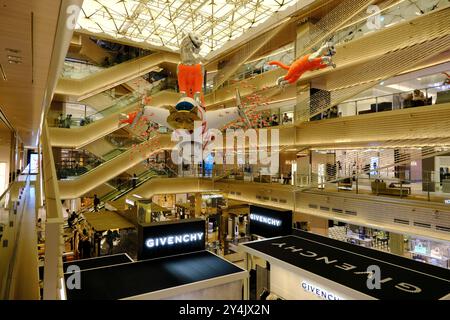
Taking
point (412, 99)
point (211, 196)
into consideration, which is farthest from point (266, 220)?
point (412, 99)

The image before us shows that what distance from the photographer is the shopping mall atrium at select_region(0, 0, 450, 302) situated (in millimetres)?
3662

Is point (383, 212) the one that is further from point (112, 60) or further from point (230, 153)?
point (112, 60)

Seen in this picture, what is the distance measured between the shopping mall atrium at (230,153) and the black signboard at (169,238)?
0.09ft

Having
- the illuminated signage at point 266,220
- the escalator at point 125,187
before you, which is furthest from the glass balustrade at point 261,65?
the illuminated signage at point 266,220

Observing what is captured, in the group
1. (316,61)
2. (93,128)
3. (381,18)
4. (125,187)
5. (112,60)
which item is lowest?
(125,187)

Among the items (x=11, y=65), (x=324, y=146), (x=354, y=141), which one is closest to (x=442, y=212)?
(x=354, y=141)

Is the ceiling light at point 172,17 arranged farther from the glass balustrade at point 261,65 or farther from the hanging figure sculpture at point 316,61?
the hanging figure sculpture at point 316,61

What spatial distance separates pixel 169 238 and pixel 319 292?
115 inches

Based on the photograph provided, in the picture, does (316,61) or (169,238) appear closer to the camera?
(169,238)

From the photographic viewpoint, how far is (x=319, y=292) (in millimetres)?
5020

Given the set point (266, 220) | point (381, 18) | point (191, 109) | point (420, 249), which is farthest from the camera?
point (381, 18)

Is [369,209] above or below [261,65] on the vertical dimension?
below

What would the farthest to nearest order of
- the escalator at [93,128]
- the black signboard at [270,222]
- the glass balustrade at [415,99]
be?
the escalator at [93,128] < the glass balustrade at [415,99] < the black signboard at [270,222]

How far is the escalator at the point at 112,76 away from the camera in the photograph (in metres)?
15.7
